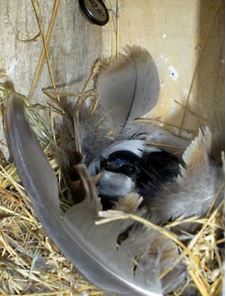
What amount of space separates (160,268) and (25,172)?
0.23 metres

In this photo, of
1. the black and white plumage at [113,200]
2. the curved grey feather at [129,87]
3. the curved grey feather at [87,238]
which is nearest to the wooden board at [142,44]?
the curved grey feather at [129,87]

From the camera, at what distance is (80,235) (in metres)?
0.83

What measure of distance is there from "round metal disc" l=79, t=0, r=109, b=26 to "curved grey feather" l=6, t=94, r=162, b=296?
1.39ft

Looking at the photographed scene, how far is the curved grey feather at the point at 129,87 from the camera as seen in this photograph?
1.17 m

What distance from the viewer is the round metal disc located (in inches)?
46.9

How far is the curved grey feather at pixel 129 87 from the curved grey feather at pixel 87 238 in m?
0.32

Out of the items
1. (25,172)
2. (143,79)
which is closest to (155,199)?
(25,172)

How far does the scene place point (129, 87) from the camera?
3.89ft

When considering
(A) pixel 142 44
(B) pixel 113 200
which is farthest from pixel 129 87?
(B) pixel 113 200

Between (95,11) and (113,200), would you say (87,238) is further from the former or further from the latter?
(95,11)

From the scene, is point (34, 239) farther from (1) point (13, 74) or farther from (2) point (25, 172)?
(1) point (13, 74)

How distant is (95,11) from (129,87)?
6.7 inches

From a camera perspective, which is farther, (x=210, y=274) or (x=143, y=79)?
(x=143, y=79)

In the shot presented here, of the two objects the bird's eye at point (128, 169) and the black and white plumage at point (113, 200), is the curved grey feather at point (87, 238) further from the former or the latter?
the bird's eye at point (128, 169)
